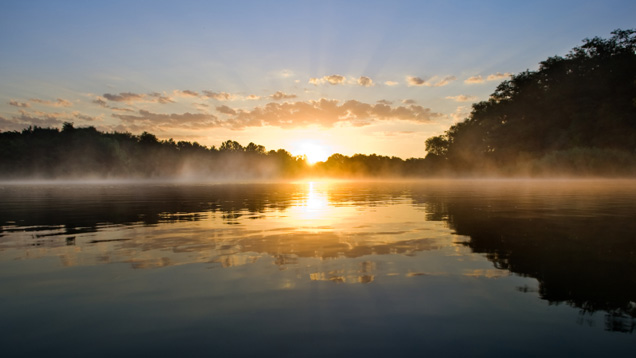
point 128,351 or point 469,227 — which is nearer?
point 128,351

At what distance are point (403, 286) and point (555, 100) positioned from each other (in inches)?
3296

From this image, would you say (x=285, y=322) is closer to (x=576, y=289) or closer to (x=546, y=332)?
(x=546, y=332)

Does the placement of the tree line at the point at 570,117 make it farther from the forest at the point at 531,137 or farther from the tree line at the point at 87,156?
the tree line at the point at 87,156

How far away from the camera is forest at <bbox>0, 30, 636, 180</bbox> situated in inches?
2477

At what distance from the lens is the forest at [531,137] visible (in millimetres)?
62906

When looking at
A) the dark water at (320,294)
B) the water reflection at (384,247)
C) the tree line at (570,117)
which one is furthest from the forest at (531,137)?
the dark water at (320,294)

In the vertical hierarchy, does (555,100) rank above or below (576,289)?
above

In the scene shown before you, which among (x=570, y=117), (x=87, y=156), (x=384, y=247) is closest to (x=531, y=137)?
(x=570, y=117)

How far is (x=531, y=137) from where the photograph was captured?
261ft

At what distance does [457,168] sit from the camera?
445ft

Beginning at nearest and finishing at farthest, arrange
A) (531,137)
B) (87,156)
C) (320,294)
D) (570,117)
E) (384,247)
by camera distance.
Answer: (320,294)
(384,247)
(570,117)
(531,137)
(87,156)

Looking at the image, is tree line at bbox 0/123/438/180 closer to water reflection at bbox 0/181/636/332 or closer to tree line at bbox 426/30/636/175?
tree line at bbox 426/30/636/175

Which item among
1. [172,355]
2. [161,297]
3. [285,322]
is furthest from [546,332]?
[161,297]

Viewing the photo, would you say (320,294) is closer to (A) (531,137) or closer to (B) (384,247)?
(B) (384,247)
